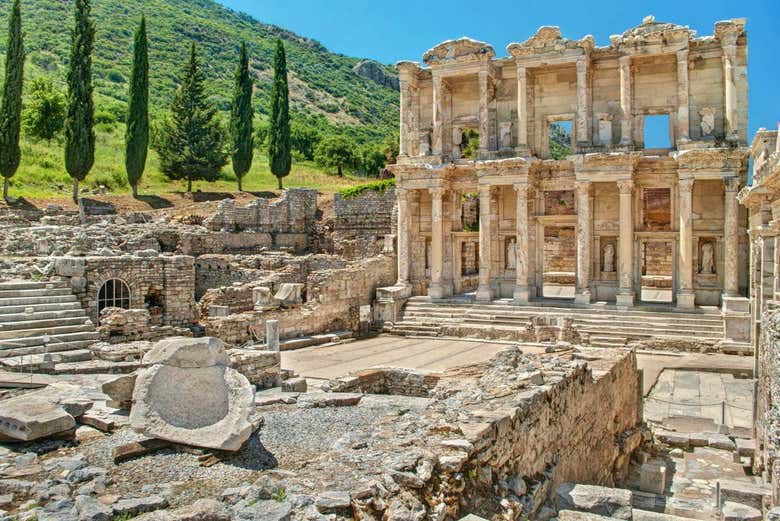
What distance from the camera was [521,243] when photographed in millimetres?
26109

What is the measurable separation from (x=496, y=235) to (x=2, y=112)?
2459cm

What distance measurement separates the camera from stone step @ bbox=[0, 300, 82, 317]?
14.6m

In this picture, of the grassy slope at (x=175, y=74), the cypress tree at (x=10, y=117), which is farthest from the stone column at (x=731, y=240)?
the cypress tree at (x=10, y=117)

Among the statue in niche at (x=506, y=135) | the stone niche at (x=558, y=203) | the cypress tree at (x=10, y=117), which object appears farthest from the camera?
the stone niche at (x=558, y=203)

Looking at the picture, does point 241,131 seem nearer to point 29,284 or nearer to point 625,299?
point 625,299

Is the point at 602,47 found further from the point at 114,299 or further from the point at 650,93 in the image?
the point at 114,299

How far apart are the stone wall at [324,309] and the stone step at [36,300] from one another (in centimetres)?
404

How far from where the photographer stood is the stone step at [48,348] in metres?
13.1

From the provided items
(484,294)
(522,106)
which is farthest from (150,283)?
(522,106)

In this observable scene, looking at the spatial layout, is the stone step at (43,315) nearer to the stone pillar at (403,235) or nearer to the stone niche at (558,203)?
the stone pillar at (403,235)

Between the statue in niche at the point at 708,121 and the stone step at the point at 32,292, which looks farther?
the statue in niche at the point at 708,121

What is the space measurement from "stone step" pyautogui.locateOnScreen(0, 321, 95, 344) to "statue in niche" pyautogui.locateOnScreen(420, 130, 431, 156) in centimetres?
1664

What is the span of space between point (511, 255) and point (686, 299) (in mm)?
7015

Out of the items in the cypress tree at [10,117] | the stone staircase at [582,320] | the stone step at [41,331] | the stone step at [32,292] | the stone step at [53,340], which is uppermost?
the cypress tree at [10,117]
